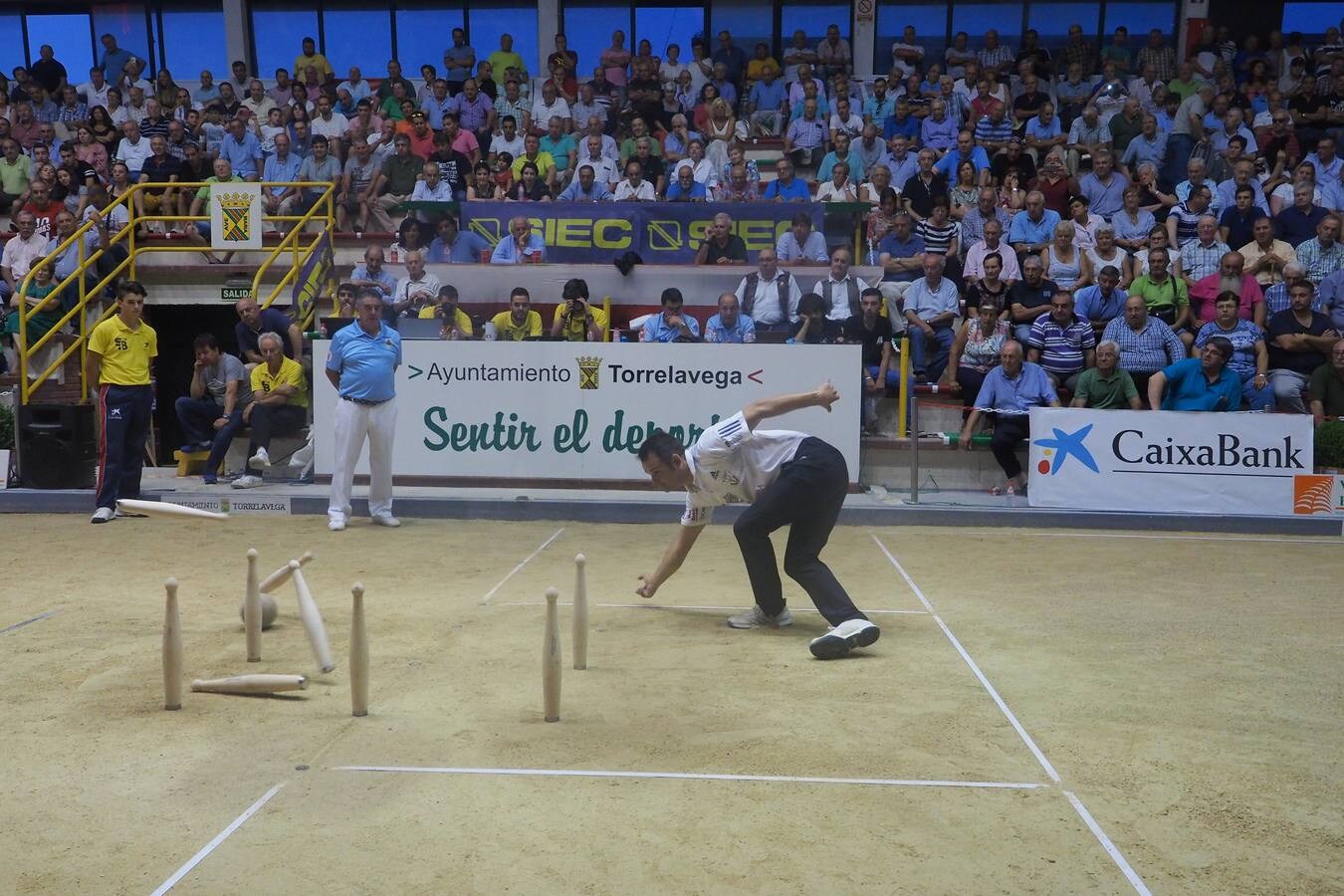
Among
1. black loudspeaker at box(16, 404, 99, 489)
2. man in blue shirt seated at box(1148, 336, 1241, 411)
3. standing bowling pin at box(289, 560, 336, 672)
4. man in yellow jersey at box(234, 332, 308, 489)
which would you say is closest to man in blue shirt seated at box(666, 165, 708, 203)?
man in yellow jersey at box(234, 332, 308, 489)

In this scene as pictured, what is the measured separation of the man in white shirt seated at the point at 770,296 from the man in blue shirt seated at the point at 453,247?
11.9 feet

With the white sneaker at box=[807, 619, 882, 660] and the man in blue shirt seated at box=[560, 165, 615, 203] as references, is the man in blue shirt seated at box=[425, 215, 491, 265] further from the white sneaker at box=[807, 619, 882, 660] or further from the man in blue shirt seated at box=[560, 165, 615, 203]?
the white sneaker at box=[807, 619, 882, 660]

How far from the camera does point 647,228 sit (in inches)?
640

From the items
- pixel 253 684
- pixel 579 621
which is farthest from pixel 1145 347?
pixel 253 684

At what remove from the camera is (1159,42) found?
67.6ft

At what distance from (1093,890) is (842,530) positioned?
7960mm

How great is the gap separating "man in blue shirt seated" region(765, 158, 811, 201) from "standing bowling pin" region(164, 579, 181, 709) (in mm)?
12128

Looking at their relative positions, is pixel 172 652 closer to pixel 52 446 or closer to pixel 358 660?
pixel 358 660

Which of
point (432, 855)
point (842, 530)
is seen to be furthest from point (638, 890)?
point (842, 530)

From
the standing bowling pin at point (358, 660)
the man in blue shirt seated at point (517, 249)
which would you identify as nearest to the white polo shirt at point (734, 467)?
the standing bowling pin at point (358, 660)

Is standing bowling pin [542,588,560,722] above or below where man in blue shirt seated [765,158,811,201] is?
below

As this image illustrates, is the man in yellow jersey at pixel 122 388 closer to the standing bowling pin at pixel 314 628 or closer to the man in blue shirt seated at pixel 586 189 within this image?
the standing bowling pin at pixel 314 628

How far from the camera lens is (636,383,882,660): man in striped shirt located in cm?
726

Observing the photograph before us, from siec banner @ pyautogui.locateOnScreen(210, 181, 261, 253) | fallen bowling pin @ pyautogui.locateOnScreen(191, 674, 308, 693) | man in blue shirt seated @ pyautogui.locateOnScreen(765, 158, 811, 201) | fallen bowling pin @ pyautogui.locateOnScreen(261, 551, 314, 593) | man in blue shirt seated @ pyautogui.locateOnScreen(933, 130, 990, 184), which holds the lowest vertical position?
fallen bowling pin @ pyautogui.locateOnScreen(191, 674, 308, 693)
